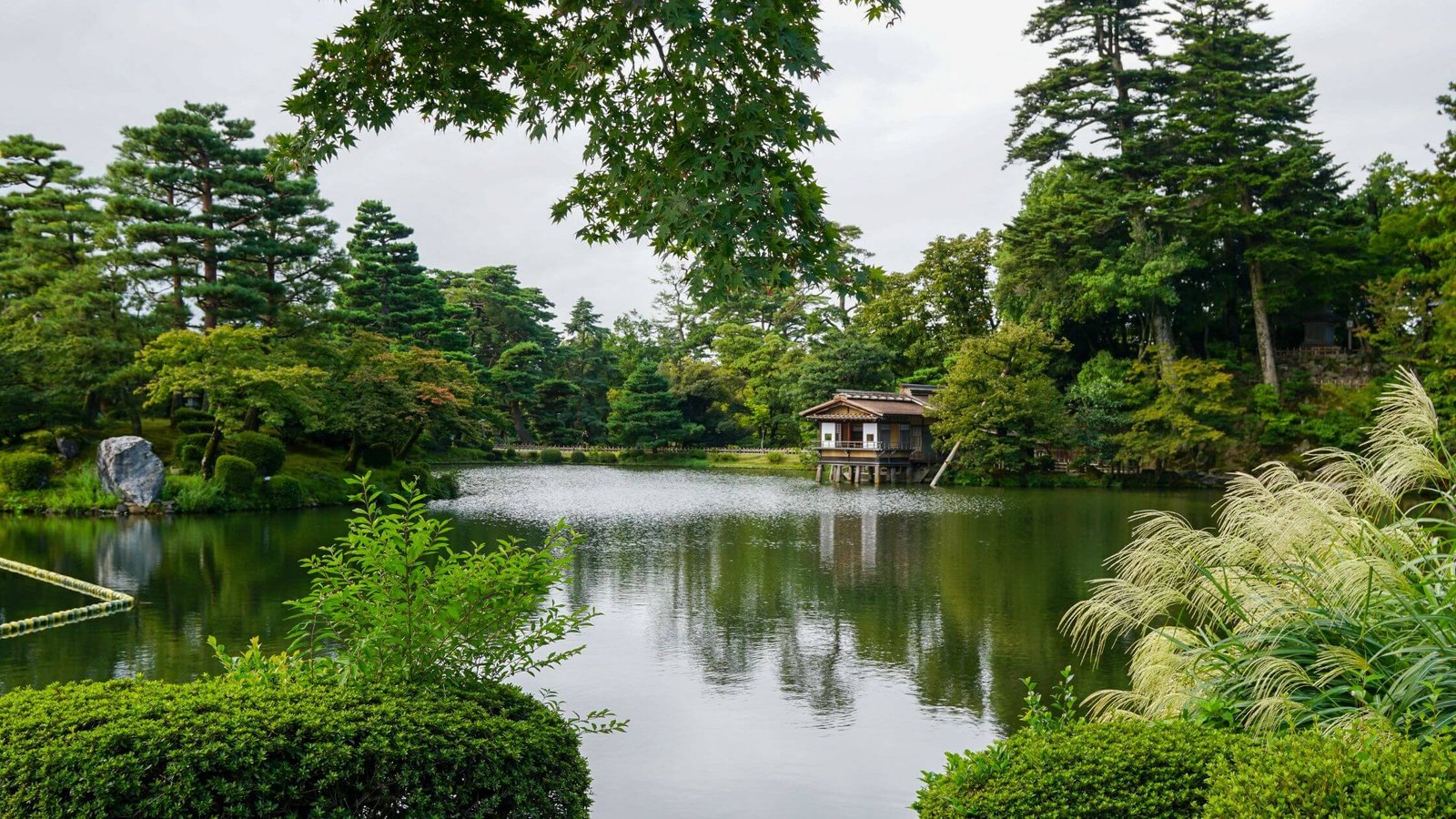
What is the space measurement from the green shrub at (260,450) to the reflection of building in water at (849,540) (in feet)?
36.9

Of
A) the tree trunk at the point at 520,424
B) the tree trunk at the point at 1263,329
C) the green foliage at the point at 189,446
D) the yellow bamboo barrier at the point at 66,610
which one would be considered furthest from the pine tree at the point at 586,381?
the yellow bamboo barrier at the point at 66,610

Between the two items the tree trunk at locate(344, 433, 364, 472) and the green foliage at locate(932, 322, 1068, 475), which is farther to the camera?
the green foliage at locate(932, 322, 1068, 475)

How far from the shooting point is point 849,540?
1541 centimetres

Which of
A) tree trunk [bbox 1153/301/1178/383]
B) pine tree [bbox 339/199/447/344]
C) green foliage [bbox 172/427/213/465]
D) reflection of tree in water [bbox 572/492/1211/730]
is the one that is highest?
pine tree [bbox 339/199/447/344]

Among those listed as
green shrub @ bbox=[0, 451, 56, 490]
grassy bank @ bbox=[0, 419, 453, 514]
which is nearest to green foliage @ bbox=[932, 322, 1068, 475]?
grassy bank @ bbox=[0, 419, 453, 514]

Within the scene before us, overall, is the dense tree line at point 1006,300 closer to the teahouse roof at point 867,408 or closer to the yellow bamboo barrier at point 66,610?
the teahouse roof at point 867,408

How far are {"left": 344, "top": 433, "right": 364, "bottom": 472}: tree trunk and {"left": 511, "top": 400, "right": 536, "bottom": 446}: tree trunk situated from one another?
21.1m

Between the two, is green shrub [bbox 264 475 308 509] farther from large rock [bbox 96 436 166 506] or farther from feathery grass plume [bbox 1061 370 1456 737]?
feathery grass plume [bbox 1061 370 1456 737]

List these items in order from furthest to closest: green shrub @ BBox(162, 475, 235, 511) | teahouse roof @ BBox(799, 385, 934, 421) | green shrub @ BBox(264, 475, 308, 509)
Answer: teahouse roof @ BBox(799, 385, 934, 421), green shrub @ BBox(264, 475, 308, 509), green shrub @ BBox(162, 475, 235, 511)

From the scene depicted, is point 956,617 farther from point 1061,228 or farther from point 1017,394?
point 1061,228

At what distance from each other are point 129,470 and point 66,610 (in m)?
9.80

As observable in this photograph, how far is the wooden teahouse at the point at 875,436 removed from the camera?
30.8 meters

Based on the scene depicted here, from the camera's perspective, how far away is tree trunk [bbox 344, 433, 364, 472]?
73.2 ft

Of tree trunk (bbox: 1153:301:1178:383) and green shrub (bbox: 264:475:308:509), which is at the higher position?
tree trunk (bbox: 1153:301:1178:383)
